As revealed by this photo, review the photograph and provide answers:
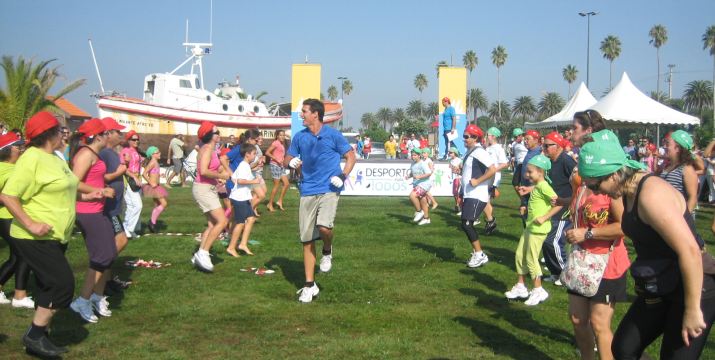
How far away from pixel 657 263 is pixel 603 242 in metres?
1.07

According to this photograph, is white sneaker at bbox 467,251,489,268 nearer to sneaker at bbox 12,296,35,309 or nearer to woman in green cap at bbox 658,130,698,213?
woman in green cap at bbox 658,130,698,213

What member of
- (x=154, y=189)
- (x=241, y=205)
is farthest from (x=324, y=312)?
→ (x=154, y=189)

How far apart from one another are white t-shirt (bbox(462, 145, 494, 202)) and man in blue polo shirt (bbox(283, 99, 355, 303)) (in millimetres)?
2124

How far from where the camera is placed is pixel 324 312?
6801mm

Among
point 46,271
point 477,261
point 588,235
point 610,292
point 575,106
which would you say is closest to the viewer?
point 610,292

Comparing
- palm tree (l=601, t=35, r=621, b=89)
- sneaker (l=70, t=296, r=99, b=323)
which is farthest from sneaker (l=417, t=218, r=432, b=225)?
palm tree (l=601, t=35, r=621, b=89)

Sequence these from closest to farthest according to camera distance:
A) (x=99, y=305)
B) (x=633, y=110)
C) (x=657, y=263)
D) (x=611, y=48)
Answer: (x=657, y=263)
(x=99, y=305)
(x=633, y=110)
(x=611, y=48)

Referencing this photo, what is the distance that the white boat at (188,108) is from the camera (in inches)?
1238

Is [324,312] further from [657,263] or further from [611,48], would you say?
[611,48]

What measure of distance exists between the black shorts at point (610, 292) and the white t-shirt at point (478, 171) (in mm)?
4400

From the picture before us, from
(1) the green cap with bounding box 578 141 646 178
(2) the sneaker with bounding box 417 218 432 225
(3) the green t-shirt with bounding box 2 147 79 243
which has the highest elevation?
(1) the green cap with bounding box 578 141 646 178

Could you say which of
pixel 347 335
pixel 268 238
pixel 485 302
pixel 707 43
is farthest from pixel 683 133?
pixel 707 43

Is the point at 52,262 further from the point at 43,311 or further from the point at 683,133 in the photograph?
the point at 683,133

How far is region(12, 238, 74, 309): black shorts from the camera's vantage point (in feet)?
16.5
